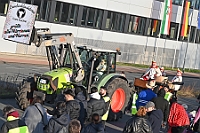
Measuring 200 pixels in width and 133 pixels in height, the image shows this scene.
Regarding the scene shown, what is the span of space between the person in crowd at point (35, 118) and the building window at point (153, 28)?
1562 inches

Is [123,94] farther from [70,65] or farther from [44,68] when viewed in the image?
[44,68]

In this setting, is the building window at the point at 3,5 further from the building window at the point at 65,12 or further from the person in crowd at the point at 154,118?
the person in crowd at the point at 154,118

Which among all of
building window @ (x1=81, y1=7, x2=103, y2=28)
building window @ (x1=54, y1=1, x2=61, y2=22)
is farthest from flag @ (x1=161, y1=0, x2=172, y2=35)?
building window @ (x1=54, y1=1, x2=61, y2=22)

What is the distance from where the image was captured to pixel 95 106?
1335cm

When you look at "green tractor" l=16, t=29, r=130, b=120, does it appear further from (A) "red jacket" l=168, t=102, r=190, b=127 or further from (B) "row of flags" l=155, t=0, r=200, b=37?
(B) "row of flags" l=155, t=0, r=200, b=37

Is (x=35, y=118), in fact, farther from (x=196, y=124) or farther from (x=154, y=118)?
(x=196, y=124)

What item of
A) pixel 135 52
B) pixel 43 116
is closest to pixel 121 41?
pixel 135 52

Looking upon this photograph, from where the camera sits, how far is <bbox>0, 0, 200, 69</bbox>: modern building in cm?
4062

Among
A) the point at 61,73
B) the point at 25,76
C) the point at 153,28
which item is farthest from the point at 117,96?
the point at 153,28

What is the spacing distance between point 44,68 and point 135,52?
1716cm

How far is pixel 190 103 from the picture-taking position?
2470 centimetres

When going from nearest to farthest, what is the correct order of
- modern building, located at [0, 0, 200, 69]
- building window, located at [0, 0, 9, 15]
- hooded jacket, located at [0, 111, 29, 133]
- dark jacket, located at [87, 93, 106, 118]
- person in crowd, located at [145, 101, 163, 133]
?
hooded jacket, located at [0, 111, 29, 133] → person in crowd, located at [145, 101, 163, 133] → dark jacket, located at [87, 93, 106, 118] → building window, located at [0, 0, 9, 15] → modern building, located at [0, 0, 200, 69]

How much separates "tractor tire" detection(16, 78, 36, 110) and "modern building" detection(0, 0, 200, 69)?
73.5 feet

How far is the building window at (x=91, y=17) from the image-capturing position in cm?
4316
